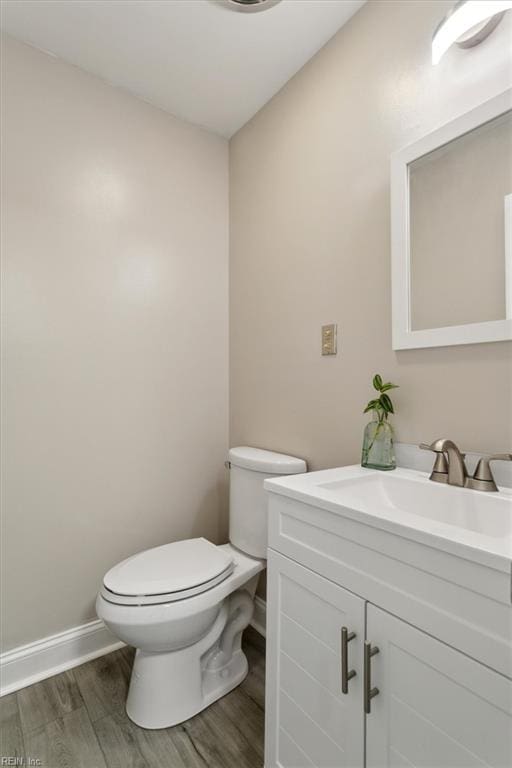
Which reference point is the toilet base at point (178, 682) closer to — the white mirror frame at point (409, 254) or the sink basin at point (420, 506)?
the sink basin at point (420, 506)

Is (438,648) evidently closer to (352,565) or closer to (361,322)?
(352,565)

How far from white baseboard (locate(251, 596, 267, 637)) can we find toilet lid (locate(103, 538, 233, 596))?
442mm

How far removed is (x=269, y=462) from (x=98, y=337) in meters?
0.90

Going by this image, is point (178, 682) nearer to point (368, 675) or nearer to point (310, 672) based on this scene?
point (310, 672)

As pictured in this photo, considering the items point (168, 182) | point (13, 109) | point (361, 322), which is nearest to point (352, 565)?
point (361, 322)

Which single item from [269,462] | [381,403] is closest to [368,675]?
[381,403]

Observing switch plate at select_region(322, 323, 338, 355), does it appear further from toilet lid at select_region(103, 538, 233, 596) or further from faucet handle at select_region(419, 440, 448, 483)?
toilet lid at select_region(103, 538, 233, 596)

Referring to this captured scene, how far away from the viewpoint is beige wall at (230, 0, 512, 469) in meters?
1.03

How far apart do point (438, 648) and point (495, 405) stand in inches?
23.2

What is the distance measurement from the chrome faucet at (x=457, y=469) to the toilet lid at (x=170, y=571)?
801 mm

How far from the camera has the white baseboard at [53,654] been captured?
1397mm

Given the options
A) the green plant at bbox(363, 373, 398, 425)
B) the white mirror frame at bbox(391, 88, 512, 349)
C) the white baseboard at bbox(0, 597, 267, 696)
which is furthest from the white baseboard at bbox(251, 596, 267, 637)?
the white mirror frame at bbox(391, 88, 512, 349)

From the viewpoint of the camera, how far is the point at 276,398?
1.70 meters

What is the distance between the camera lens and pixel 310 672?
0.90 metres
